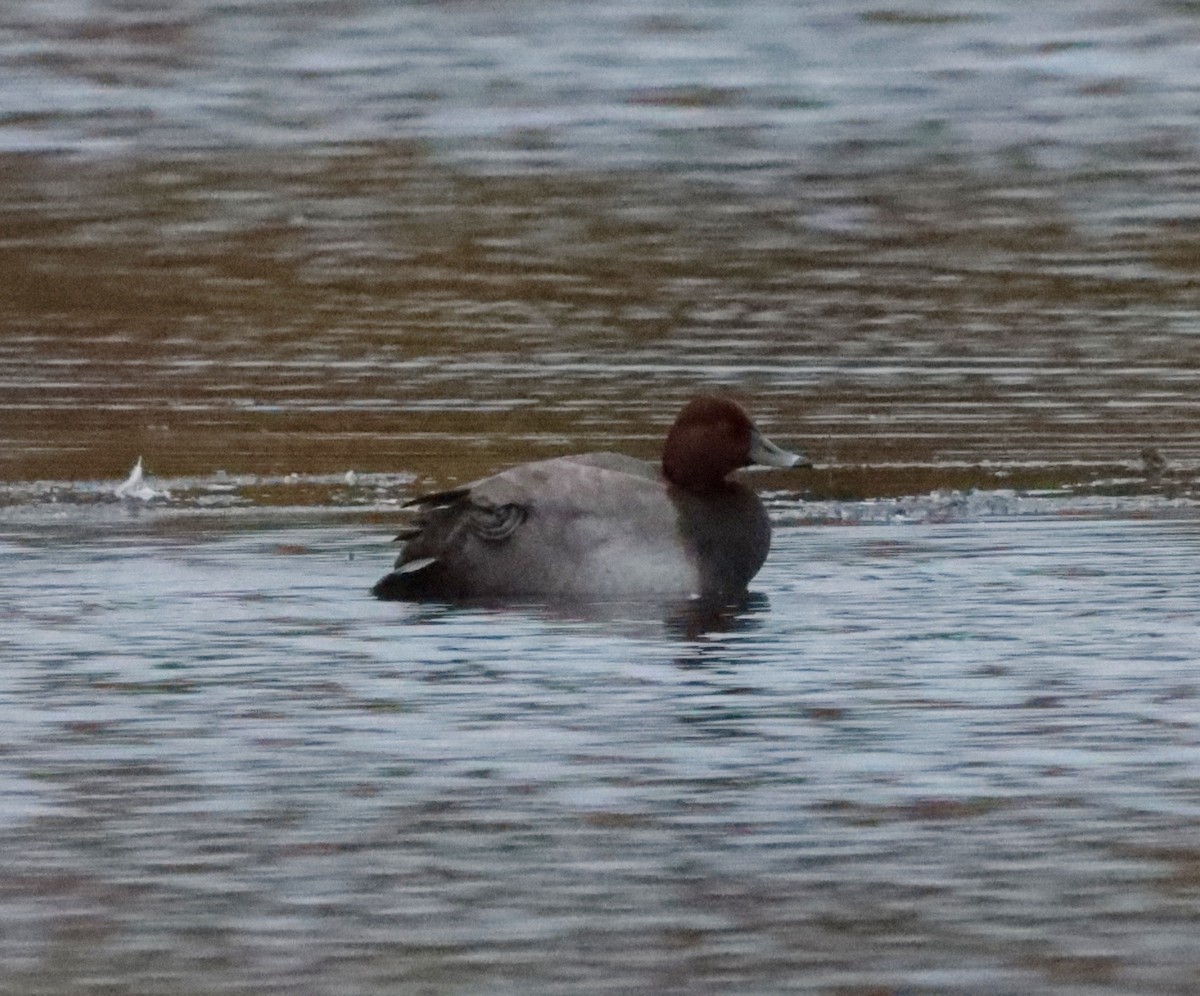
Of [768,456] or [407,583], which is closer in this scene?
[407,583]

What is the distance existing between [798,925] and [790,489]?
9.69m

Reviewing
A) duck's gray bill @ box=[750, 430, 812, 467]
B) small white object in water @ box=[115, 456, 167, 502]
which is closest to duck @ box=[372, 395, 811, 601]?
duck's gray bill @ box=[750, 430, 812, 467]

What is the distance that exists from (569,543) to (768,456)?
1232mm

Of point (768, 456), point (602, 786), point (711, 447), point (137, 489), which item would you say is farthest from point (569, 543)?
point (137, 489)

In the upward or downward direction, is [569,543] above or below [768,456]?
below

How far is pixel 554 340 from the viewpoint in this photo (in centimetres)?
2517

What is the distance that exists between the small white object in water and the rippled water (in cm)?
16

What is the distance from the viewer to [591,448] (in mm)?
18156

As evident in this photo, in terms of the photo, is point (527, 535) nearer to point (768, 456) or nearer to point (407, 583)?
point (407, 583)

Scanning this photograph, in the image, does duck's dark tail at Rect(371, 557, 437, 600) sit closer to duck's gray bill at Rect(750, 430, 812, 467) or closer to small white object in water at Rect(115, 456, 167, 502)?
duck's gray bill at Rect(750, 430, 812, 467)

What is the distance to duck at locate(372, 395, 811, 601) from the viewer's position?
12617 millimetres

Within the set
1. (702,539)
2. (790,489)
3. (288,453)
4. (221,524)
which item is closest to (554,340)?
(288,453)

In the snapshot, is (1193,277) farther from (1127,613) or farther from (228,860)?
(228,860)

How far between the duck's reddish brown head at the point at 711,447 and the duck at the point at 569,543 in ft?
1.02
